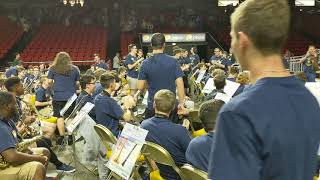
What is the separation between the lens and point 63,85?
306 inches

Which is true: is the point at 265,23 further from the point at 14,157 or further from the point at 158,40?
the point at 158,40

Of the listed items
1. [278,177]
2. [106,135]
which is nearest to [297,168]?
[278,177]

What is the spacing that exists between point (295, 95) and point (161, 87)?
4520 mm

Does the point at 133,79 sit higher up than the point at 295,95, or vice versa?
the point at 295,95

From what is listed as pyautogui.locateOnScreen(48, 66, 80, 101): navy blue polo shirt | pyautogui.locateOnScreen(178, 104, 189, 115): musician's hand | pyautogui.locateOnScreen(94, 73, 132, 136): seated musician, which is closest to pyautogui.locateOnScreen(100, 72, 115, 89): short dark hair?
pyautogui.locateOnScreen(94, 73, 132, 136): seated musician

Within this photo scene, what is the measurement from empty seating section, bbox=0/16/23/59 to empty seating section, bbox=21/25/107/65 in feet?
3.00

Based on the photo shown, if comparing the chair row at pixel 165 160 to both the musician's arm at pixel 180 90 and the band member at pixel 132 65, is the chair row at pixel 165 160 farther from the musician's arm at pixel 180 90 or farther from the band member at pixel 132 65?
the band member at pixel 132 65

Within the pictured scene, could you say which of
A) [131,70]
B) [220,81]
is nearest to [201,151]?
[220,81]

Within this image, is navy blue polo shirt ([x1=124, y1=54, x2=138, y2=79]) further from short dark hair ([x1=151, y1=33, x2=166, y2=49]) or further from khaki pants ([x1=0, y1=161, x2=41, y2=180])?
khaki pants ([x1=0, y1=161, x2=41, y2=180])

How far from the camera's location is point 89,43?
23.8 meters

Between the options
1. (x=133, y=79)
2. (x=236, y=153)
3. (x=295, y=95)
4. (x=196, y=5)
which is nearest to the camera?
(x=236, y=153)

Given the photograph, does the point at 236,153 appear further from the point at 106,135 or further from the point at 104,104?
the point at 104,104

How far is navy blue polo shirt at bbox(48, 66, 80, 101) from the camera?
779 centimetres

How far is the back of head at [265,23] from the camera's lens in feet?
4.36
